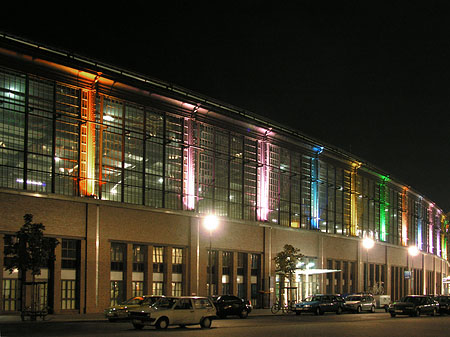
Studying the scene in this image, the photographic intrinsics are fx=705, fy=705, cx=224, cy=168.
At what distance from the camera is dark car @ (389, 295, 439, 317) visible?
5169cm

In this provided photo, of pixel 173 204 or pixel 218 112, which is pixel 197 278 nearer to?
pixel 173 204

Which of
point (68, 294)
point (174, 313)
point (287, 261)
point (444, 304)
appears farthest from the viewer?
point (287, 261)

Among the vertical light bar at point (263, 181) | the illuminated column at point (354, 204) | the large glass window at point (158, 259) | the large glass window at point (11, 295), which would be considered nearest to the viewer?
the large glass window at point (11, 295)

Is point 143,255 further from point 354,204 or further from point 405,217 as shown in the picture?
point 405,217

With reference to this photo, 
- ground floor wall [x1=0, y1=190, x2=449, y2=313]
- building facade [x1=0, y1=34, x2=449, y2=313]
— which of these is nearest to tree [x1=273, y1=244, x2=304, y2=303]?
building facade [x1=0, y1=34, x2=449, y2=313]

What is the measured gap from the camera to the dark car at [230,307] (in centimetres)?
4722

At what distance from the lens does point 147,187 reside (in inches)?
2151

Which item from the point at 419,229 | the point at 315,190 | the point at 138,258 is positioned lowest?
the point at 138,258

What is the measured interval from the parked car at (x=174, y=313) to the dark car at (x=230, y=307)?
10698 millimetres

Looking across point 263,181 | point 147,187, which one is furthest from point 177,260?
point 263,181

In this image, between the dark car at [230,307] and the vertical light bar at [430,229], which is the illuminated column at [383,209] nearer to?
the vertical light bar at [430,229]

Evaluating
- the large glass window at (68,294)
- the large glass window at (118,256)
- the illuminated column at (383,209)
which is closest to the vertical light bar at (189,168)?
the large glass window at (118,256)

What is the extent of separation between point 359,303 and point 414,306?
395 inches

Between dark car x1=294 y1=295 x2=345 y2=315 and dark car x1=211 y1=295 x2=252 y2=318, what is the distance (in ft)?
28.5
